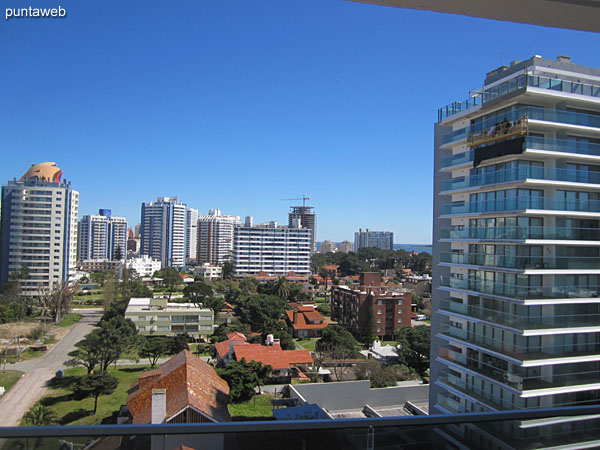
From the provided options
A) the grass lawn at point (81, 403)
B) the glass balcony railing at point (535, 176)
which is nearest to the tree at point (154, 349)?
the grass lawn at point (81, 403)

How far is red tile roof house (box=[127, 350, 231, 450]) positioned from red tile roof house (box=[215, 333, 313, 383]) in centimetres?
160

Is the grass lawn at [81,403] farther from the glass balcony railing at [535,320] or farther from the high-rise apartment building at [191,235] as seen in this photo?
the high-rise apartment building at [191,235]

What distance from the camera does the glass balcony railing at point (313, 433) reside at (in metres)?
0.64

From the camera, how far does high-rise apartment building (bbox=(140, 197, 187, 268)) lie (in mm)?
35094

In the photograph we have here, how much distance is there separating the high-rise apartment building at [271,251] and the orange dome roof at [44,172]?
465 inches

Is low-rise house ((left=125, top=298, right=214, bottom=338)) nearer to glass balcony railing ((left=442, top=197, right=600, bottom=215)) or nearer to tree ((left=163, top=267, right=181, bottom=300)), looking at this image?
tree ((left=163, top=267, right=181, bottom=300))

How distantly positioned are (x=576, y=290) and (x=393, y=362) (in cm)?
580

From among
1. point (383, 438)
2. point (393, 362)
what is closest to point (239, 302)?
point (393, 362)

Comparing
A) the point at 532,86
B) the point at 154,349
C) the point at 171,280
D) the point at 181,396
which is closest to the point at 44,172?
the point at 171,280

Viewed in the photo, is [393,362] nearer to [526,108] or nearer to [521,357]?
[521,357]

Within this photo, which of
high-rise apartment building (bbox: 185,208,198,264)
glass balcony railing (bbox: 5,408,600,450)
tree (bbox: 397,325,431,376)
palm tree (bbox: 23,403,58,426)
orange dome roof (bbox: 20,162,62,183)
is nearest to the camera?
glass balcony railing (bbox: 5,408,600,450)

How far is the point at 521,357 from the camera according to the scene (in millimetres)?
4234

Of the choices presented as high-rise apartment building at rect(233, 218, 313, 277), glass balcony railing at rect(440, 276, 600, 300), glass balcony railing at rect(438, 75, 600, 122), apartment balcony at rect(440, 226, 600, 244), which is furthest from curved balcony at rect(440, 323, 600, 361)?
high-rise apartment building at rect(233, 218, 313, 277)

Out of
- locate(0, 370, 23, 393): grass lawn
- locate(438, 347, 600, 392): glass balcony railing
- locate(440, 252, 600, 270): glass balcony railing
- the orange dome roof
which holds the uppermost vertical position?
the orange dome roof
